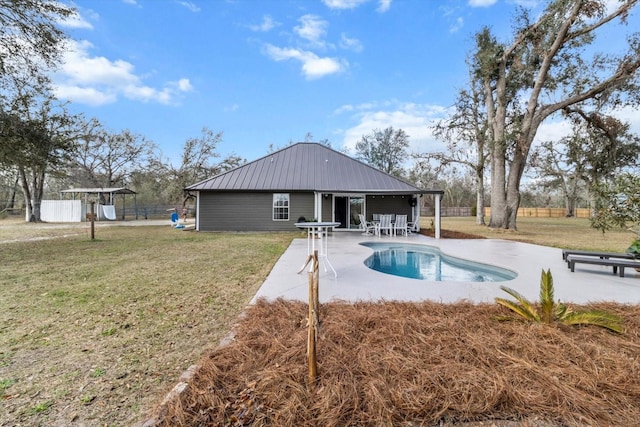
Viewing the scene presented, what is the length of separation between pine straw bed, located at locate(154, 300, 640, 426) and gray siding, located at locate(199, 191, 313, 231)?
11595 mm

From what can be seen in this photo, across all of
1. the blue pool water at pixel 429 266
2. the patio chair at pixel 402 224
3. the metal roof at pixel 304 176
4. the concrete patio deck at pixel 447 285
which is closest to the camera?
the concrete patio deck at pixel 447 285

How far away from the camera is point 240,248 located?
9.12m

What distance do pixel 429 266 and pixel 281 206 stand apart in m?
8.78

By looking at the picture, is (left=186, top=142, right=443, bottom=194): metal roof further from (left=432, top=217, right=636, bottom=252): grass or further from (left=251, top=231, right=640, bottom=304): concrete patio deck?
(left=251, top=231, right=640, bottom=304): concrete patio deck

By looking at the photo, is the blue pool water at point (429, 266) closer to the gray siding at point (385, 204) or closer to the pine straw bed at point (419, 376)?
the pine straw bed at point (419, 376)

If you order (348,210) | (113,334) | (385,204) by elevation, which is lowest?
(113,334)

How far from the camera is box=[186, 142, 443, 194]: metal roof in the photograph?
14414 millimetres

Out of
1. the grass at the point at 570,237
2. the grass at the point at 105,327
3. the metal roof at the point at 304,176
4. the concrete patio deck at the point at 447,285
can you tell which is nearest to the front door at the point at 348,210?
the metal roof at the point at 304,176

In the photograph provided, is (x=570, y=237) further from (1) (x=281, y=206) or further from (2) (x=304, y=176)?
(1) (x=281, y=206)

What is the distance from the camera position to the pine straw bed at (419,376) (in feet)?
6.03

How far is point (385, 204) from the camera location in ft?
49.1

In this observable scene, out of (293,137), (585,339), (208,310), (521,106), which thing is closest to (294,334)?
(208,310)

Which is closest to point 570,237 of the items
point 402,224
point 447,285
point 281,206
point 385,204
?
point 402,224

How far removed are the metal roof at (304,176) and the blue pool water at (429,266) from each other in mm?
4702
